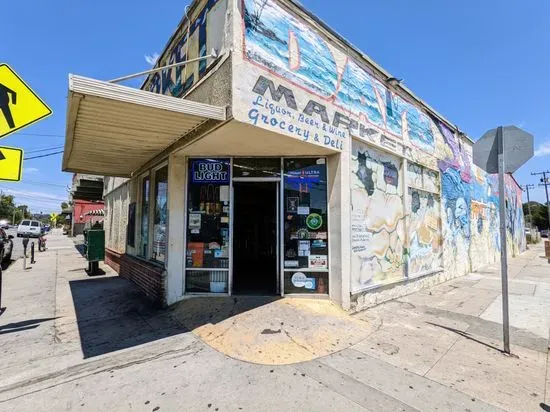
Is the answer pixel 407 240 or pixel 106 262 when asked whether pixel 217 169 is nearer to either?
pixel 407 240

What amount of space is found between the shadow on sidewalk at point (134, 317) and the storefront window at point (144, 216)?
1.37 metres

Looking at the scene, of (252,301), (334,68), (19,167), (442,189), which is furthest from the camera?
(442,189)

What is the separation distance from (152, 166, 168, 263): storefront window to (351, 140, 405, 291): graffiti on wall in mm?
4099

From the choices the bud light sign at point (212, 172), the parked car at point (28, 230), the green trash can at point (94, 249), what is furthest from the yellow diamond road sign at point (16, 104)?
the parked car at point (28, 230)

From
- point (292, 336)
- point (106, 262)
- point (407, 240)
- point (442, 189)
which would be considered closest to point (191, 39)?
point (292, 336)

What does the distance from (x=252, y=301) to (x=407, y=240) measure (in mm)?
4699

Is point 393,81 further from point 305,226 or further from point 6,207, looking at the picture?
point 6,207

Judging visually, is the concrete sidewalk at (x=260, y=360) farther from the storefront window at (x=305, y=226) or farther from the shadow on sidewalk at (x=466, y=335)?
the storefront window at (x=305, y=226)

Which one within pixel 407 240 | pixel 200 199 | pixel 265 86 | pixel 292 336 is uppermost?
pixel 265 86

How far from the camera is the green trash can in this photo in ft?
35.2

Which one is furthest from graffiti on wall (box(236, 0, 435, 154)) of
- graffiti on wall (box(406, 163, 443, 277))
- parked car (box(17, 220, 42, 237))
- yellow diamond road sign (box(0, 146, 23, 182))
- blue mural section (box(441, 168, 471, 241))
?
parked car (box(17, 220, 42, 237))

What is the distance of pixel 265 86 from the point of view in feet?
17.1

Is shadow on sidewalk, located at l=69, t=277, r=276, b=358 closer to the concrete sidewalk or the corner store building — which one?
the concrete sidewalk

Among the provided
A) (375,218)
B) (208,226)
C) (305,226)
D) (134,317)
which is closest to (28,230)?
(134,317)
